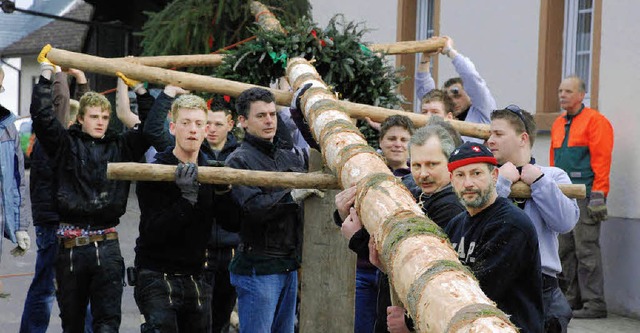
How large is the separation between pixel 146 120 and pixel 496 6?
6665 mm

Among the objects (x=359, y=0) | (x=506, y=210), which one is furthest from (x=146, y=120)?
(x=359, y=0)

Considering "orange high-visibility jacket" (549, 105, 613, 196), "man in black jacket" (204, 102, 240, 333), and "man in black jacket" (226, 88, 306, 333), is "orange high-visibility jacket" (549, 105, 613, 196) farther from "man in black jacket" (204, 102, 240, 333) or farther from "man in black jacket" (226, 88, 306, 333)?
"man in black jacket" (226, 88, 306, 333)

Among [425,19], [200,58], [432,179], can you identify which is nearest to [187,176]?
[432,179]

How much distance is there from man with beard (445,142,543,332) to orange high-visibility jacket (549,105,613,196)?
6113 mm

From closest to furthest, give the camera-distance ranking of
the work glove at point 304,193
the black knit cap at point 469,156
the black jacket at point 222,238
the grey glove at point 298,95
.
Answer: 1. the black knit cap at point 469,156
2. the work glove at point 304,193
3. the grey glove at point 298,95
4. the black jacket at point 222,238

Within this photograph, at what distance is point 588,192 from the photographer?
37.9ft

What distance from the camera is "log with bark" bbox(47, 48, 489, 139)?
8516mm

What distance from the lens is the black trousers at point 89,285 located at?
8195 mm

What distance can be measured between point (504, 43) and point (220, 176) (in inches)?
299

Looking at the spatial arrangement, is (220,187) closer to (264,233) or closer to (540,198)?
(264,233)

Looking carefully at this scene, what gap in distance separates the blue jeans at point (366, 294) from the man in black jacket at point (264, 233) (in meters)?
0.42

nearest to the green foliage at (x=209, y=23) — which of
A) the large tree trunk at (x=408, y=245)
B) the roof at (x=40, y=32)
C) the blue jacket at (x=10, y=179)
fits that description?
the blue jacket at (x=10, y=179)

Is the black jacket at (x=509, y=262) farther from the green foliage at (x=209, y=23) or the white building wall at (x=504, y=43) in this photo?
the green foliage at (x=209, y=23)

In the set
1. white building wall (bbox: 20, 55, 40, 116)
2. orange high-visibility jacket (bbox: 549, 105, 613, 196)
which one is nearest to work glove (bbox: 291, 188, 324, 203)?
orange high-visibility jacket (bbox: 549, 105, 613, 196)
